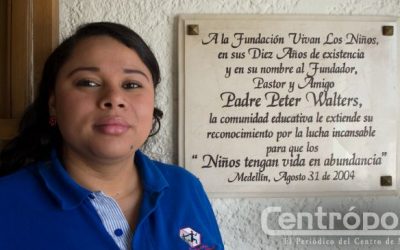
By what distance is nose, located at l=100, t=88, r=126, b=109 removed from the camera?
613 millimetres

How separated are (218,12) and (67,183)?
20.0 inches

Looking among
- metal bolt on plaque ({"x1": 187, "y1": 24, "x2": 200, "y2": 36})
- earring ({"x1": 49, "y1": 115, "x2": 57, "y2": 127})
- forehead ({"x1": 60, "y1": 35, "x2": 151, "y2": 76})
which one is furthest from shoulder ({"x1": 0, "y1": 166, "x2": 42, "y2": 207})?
metal bolt on plaque ({"x1": 187, "y1": 24, "x2": 200, "y2": 36})

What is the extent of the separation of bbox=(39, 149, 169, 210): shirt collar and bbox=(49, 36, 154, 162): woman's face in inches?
1.8

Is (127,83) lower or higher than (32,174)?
higher

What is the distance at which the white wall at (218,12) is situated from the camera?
0.82m

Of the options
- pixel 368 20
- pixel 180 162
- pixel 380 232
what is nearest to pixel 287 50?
pixel 368 20

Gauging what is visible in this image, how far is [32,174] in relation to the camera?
0.66 m

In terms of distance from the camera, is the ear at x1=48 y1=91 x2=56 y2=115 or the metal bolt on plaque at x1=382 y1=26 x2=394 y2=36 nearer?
the ear at x1=48 y1=91 x2=56 y2=115

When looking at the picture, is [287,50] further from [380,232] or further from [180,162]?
[380,232]

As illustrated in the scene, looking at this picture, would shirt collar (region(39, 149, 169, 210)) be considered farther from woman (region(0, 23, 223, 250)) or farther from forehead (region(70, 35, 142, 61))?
forehead (region(70, 35, 142, 61))

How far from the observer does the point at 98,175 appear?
683 millimetres

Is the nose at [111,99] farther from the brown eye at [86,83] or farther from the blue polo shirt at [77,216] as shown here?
the blue polo shirt at [77,216]

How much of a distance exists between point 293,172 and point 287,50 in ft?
0.96

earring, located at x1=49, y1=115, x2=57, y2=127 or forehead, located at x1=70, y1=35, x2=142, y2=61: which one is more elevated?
forehead, located at x1=70, y1=35, x2=142, y2=61
